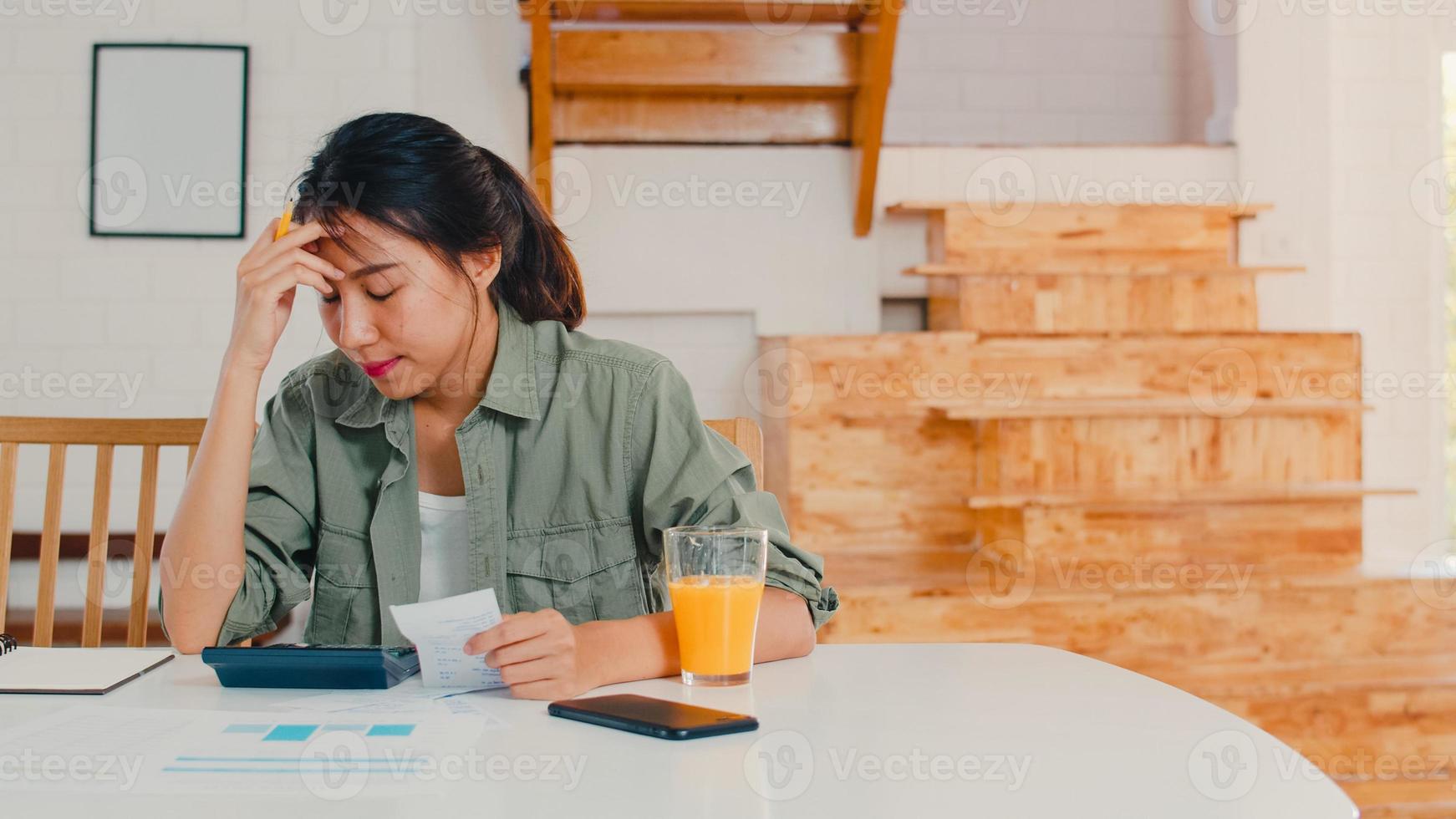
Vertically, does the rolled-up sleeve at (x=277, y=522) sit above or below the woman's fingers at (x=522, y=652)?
above

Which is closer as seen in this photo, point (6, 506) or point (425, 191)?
point (425, 191)

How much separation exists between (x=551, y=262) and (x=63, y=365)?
182 cm

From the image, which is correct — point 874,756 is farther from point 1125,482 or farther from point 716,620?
point 1125,482

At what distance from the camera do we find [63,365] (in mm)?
2768

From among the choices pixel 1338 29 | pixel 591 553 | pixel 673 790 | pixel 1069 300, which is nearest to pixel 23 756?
pixel 673 790

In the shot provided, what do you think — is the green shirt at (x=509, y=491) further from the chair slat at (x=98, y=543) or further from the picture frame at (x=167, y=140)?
the picture frame at (x=167, y=140)

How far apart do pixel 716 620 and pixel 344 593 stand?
50cm

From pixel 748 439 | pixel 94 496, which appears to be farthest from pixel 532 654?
pixel 94 496

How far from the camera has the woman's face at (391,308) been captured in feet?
4.10

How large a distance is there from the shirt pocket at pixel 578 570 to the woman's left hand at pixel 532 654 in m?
0.33

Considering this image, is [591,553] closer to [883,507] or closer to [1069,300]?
[883,507]

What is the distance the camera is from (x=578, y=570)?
1.31m

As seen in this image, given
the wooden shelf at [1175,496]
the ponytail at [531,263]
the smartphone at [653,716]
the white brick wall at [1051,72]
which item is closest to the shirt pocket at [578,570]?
the ponytail at [531,263]

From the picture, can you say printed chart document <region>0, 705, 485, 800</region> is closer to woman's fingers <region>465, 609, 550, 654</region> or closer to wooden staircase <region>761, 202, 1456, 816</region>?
woman's fingers <region>465, 609, 550, 654</region>
